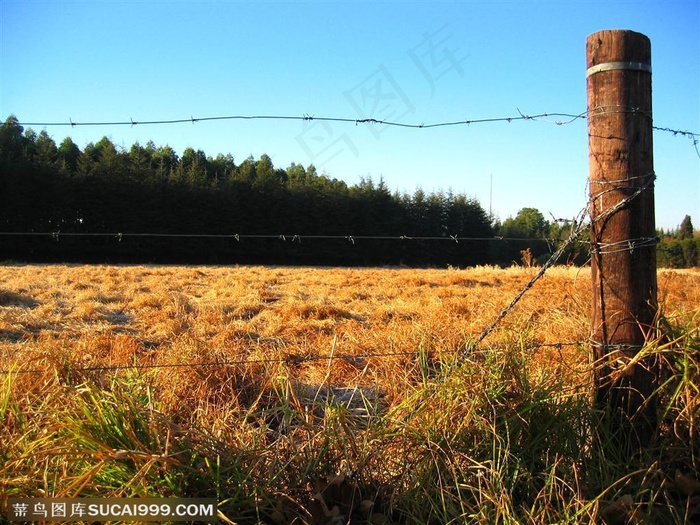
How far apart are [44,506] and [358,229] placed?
27838 mm

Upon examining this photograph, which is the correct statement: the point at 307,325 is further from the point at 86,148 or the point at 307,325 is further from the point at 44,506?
the point at 86,148

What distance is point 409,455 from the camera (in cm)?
205

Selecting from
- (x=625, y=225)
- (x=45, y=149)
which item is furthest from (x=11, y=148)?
(x=625, y=225)

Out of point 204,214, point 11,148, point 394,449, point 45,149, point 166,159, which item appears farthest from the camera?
point 166,159

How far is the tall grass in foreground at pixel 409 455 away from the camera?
5.66ft

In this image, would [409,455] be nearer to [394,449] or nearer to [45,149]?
[394,449]

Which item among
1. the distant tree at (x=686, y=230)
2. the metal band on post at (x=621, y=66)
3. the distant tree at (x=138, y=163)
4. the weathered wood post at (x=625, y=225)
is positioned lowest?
the weathered wood post at (x=625, y=225)

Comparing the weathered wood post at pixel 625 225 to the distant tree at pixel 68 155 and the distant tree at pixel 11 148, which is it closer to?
the distant tree at pixel 11 148

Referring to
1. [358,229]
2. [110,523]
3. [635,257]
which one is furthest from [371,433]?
[358,229]

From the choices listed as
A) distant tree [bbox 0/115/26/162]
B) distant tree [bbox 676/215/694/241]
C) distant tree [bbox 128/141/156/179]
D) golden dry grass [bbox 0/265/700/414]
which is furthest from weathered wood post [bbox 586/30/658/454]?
distant tree [bbox 676/215/694/241]

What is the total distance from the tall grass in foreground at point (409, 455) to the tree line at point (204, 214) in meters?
20.0

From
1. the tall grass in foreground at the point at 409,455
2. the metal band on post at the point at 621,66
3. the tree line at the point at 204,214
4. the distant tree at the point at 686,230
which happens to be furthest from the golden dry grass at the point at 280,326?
the distant tree at the point at 686,230

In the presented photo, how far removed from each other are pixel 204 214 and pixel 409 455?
27674mm

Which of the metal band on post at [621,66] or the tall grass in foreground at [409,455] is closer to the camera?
the tall grass in foreground at [409,455]
